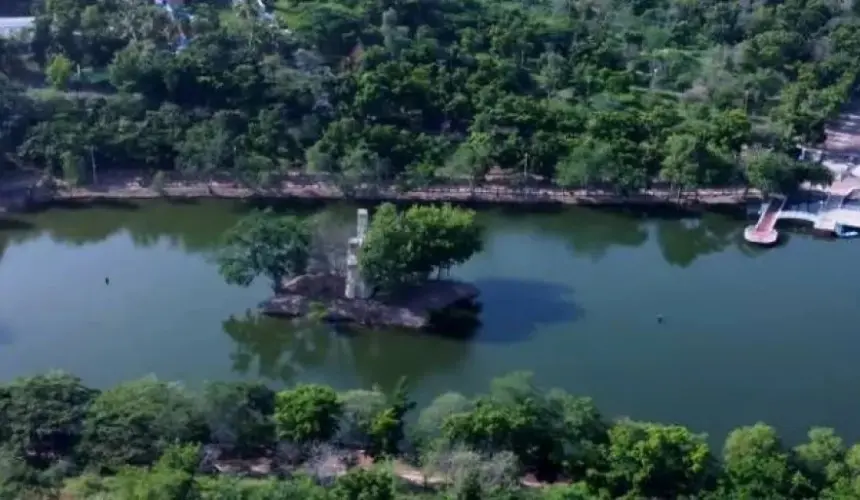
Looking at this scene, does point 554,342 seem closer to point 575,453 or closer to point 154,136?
point 575,453

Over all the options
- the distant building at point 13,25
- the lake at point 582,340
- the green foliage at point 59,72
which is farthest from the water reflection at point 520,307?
the distant building at point 13,25

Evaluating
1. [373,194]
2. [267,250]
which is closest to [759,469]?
[267,250]

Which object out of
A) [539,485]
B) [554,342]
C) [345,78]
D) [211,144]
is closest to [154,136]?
[211,144]

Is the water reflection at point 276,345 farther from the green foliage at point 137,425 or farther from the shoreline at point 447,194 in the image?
the shoreline at point 447,194

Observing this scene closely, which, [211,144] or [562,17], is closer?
[211,144]

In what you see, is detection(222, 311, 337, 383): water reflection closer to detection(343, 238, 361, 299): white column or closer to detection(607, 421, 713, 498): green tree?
detection(343, 238, 361, 299): white column

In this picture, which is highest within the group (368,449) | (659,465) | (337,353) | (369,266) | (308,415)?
(369,266)

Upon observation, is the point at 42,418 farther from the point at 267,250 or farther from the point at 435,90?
the point at 435,90
